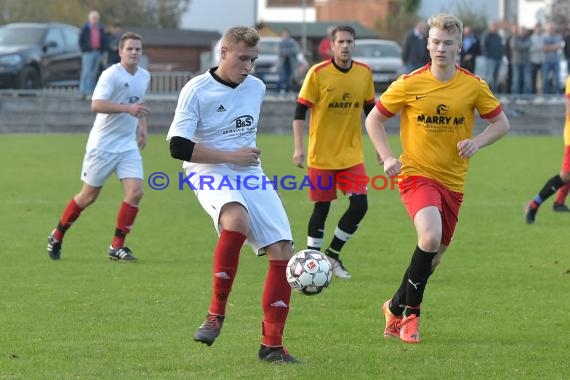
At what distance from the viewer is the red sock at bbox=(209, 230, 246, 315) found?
7.16m

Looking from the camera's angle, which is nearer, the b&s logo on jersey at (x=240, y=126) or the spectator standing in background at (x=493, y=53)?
the b&s logo on jersey at (x=240, y=126)

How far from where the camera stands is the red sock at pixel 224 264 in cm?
716

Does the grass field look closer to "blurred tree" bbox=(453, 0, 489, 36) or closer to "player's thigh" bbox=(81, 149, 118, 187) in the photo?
"player's thigh" bbox=(81, 149, 118, 187)

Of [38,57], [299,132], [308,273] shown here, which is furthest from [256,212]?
[38,57]

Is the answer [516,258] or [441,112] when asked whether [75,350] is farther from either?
[516,258]

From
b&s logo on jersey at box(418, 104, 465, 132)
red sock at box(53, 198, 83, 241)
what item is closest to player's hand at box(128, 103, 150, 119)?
red sock at box(53, 198, 83, 241)

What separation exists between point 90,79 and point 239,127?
876 inches

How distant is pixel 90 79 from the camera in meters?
29.2

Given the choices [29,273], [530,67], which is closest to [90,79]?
[530,67]

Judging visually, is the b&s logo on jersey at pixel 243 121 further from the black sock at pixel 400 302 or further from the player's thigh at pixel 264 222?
the black sock at pixel 400 302

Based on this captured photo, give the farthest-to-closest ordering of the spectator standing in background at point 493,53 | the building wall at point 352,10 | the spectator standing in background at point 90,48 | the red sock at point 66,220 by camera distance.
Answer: the building wall at point 352,10 < the spectator standing in background at point 493,53 < the spectator standing in background at point 90,48 < the red sock at point 66,220

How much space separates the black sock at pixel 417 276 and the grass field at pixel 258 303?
283mm

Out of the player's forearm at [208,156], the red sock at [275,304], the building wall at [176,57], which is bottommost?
the building wall at [176,57]

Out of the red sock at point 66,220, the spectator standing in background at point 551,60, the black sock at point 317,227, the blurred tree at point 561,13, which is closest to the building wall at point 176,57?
the blurred tree at point 561,13
